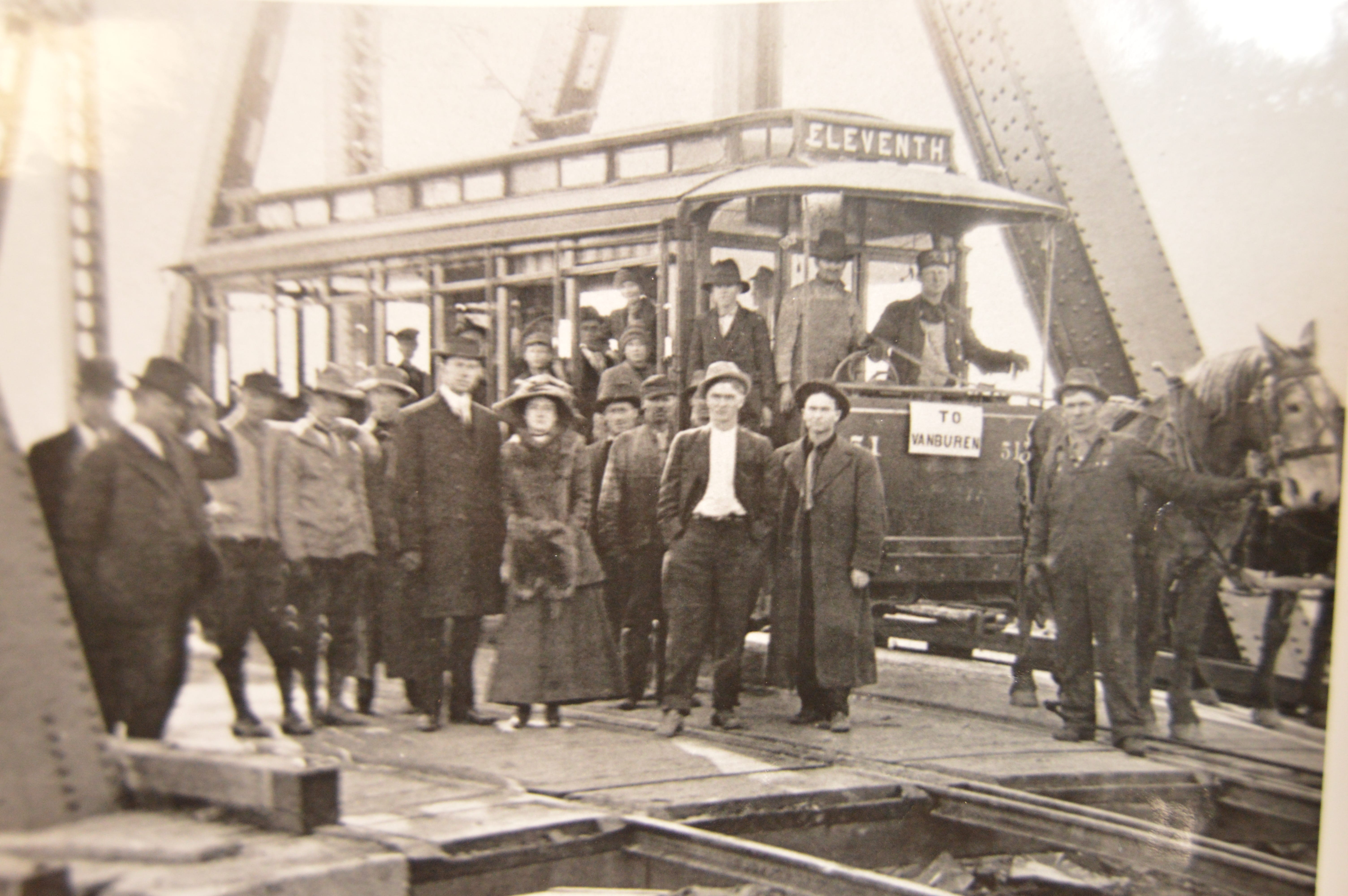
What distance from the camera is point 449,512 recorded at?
3297 mm

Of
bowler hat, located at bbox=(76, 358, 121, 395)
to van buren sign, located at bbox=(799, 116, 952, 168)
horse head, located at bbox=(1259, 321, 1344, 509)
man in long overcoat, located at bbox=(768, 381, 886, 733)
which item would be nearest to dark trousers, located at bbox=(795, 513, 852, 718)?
man in long overcoat, located at bbox=(768, 381, 886, 733)

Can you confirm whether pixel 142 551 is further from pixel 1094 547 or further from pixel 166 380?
pixel 1094 547

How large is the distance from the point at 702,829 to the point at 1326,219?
2.33 m

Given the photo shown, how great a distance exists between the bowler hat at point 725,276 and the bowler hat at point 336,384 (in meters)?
1.18

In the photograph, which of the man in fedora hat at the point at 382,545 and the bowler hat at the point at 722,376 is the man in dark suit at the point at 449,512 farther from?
the bowler hat at the point at 722,376

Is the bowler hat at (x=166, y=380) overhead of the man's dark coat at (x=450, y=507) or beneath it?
overhead

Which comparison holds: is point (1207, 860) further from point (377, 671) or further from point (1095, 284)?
point (377, 671)

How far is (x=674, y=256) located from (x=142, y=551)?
185 cm

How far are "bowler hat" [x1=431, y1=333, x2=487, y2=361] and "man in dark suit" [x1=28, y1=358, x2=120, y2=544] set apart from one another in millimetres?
987

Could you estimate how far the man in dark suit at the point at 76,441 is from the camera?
100 inches

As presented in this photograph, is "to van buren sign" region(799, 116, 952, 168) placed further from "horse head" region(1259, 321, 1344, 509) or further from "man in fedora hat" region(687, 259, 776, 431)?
"horse head" region(1259, 321, 1344, 509)

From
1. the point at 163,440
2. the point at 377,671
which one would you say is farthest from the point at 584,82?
the point at 377,671

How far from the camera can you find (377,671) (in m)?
3.29

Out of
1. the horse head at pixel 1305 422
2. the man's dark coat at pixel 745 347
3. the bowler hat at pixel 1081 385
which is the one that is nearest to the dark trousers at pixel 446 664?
the man's dark coat at pixel 745 347
